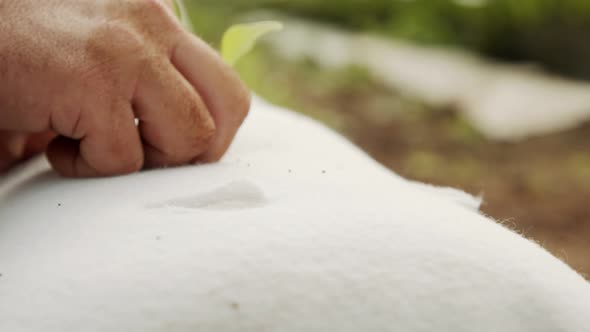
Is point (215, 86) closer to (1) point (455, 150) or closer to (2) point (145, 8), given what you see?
(2) point (145, 8)

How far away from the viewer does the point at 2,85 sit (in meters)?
0.50

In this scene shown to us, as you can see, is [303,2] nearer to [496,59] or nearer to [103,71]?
[496,59]

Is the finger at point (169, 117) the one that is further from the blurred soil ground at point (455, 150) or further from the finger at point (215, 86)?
the blurred soil ground at point (455, 150)

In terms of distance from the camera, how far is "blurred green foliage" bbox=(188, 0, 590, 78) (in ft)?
8.62

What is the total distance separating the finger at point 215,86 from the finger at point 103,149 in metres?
0.06

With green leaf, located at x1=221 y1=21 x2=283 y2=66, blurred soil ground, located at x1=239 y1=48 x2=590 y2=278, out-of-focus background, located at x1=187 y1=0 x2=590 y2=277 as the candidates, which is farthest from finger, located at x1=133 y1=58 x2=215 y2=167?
out-of-focus background, located at x1=187 y1=0 x2=590 y2=277

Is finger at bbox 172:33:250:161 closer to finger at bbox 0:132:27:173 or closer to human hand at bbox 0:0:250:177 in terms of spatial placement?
human hand at bbox 0:0:250:177

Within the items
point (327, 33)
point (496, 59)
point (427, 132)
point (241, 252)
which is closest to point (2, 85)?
point (241, 252)

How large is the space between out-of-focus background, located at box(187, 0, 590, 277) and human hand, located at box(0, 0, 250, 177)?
122cm

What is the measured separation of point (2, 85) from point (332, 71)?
8.30ft

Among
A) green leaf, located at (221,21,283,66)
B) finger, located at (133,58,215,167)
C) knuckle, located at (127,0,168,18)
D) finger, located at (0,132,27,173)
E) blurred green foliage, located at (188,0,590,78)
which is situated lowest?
finger, located at (0,132,27,173)

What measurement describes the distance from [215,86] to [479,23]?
2.44 meters

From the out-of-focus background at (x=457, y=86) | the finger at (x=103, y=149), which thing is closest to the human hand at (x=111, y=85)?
the finger at (x=103, y=149)

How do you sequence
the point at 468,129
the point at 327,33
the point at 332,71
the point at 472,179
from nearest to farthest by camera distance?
the point at 472,179
the point at 468,129
the point at 332,71
the point at 327,33
